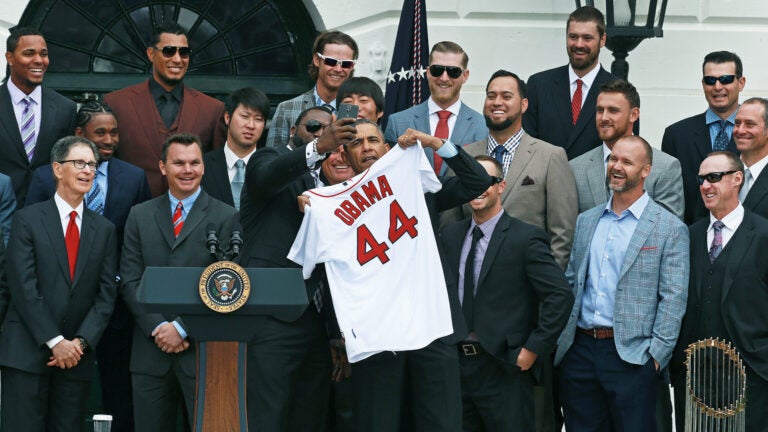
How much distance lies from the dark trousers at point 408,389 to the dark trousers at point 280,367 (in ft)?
1.06

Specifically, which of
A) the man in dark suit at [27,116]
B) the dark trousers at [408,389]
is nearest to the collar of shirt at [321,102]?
the man in dark suit at [27,116]

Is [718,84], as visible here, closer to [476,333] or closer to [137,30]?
[476,333]

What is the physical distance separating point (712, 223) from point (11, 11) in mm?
5333

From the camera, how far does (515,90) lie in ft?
29.2

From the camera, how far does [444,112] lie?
9273mm

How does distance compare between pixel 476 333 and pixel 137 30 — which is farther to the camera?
pixel 137 30

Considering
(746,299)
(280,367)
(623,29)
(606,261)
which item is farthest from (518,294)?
(623,29)

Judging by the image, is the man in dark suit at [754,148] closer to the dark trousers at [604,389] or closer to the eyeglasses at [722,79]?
the eyeglasses at [722,79]

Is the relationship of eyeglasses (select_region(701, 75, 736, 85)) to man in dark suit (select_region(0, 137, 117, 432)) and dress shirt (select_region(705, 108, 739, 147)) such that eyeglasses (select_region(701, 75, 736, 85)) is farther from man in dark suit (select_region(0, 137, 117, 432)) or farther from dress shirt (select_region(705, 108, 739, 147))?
man in dark suit (select_region(0, 137, 117, 432))

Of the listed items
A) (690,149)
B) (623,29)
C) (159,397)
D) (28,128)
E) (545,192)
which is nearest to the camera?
(159,397)

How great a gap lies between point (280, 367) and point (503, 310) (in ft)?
4.82

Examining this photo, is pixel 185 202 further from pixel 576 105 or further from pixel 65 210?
pixel 576 105

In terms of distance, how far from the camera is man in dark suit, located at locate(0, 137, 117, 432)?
8.30 meters

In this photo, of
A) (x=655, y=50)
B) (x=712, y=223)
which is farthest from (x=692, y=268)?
(x=655, y=50)
